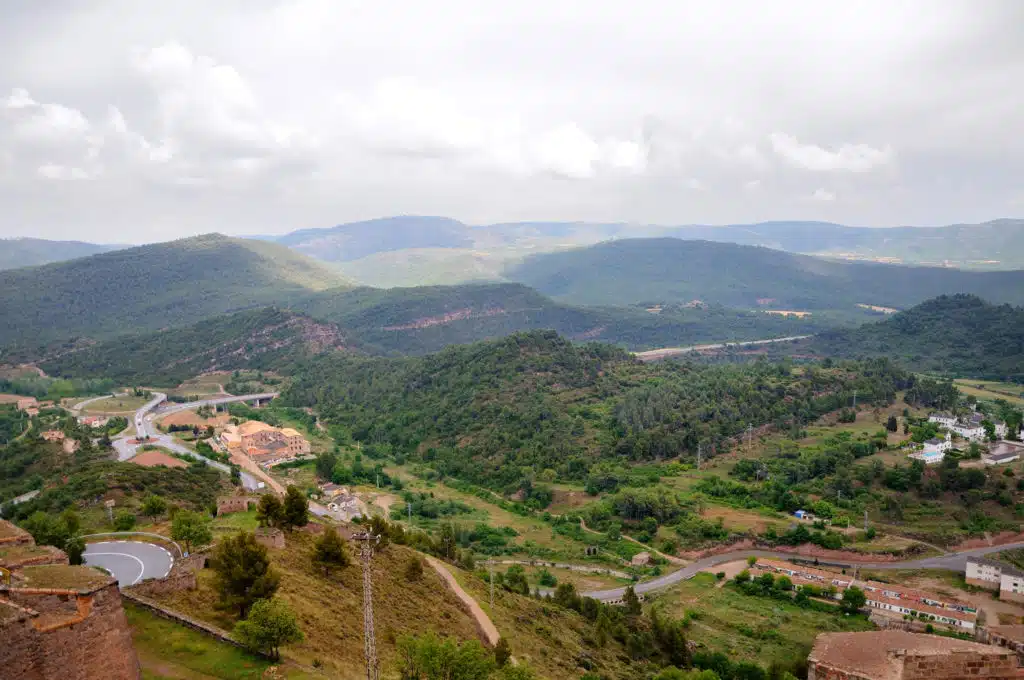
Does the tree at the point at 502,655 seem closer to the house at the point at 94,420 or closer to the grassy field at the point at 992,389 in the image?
the house at the point at 94,420

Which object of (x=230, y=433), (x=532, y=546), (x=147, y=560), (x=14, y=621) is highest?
(x=14, y=621)

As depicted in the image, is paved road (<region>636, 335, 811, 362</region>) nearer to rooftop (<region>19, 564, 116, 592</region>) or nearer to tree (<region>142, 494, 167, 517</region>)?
tree (<region>142, 494, 167, 517</region>)

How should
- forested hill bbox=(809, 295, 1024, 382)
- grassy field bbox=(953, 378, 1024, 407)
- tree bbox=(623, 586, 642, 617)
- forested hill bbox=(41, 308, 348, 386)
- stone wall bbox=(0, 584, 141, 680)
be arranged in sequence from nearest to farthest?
1. stone wall bbox=(0, 584, 141, 680)
2. tree bbox=(623, 586, 642, 617)
3. grassy field bbox=(953, 378, 1024, 407)
4. forested hill bbox=(41, 308, 348, 386)
5. forested hill bbox=(809, 295, 1024, 382)

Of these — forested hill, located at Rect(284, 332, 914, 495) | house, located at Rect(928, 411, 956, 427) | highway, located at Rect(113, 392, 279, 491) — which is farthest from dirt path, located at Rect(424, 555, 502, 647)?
house, located at Rect(928, 411, 956, 427)

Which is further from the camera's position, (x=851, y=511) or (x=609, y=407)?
(x=609, y=407)

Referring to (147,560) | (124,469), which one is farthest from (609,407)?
(147,560)

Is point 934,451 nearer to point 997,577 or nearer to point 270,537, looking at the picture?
point 997,577

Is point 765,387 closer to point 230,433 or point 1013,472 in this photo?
point 1013,472
